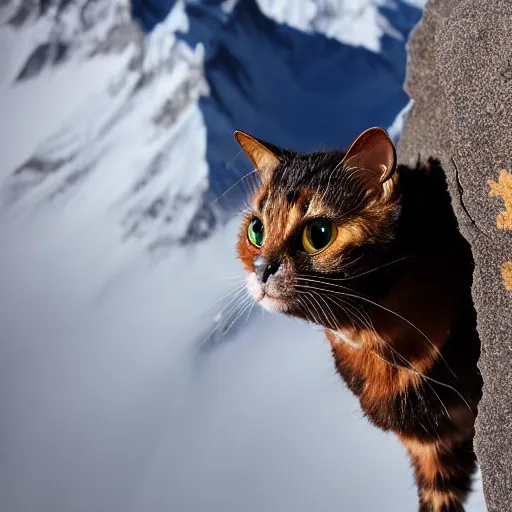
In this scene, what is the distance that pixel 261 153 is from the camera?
768 mm

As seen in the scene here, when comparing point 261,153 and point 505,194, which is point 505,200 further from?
point 261,153

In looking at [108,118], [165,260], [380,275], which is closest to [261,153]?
[380,275]

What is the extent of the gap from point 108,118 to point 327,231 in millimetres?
681

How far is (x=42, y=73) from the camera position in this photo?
1201 millimetres

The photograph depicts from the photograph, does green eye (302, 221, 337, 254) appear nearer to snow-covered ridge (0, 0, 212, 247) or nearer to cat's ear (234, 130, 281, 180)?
cat's ear (234, 130, 281, 180)

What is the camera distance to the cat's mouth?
65 cm

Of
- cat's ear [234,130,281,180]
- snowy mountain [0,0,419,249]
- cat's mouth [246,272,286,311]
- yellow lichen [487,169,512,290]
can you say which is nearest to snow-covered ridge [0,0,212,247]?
snowy mountain [0,0,419,249]

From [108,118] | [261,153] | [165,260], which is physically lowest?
[165,260]

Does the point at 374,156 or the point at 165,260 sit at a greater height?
the point at 374,156

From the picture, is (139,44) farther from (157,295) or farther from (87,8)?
(157,295)

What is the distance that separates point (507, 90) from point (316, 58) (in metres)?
0.67

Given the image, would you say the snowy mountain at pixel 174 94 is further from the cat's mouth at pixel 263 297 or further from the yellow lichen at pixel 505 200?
the yellow lichen at pixel 505 200

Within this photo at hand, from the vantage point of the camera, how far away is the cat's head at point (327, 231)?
64 centimetres

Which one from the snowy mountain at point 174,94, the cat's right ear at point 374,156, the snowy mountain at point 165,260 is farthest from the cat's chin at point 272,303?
the snowy mountain at point 174,94
